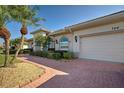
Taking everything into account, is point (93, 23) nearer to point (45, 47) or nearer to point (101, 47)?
point (101, 47)

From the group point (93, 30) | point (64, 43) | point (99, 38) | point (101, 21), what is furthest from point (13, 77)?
point (64, 43)

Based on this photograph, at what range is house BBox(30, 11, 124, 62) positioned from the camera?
35.9 ft

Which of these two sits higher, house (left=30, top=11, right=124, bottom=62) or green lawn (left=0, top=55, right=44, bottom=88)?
house (left=30, top=11, right=124, bottom=62)

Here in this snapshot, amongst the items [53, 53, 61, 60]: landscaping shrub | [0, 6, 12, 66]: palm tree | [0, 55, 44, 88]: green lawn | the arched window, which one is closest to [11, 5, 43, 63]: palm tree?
[0, 6, 12, 66]: palm tree

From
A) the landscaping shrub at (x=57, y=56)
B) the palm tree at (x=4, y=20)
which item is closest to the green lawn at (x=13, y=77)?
the palm tree at (x=4, y=20)

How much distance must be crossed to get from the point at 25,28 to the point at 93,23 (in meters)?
6.11

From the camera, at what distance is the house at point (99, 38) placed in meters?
10.9

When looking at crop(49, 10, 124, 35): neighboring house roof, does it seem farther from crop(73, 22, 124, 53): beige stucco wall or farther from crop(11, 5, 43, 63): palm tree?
crop(11, 5, 43, 63): palm tree

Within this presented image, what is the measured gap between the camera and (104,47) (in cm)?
1215

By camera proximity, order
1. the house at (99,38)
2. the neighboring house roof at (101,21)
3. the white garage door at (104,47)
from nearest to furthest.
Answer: the neighboring house roof at (101,21) < the house at (99,38) < the white garage door at (104,47)

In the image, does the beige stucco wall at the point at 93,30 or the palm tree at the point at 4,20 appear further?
the beige stucco wall at the point at 93,30

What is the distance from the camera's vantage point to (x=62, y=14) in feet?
43.7

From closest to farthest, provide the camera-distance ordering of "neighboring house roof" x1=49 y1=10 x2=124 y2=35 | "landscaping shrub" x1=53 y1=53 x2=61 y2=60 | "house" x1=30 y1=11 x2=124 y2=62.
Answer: "neighboring house roof" x1=49 y1=10 x2=124 y2=35
"house" x1=30 y1=11 x2=124 y2=62
"landscaping shrub" x1=53 y1=53 x2=61 y2=60

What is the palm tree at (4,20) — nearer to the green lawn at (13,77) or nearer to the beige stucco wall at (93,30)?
the green lawn at (13,77)
